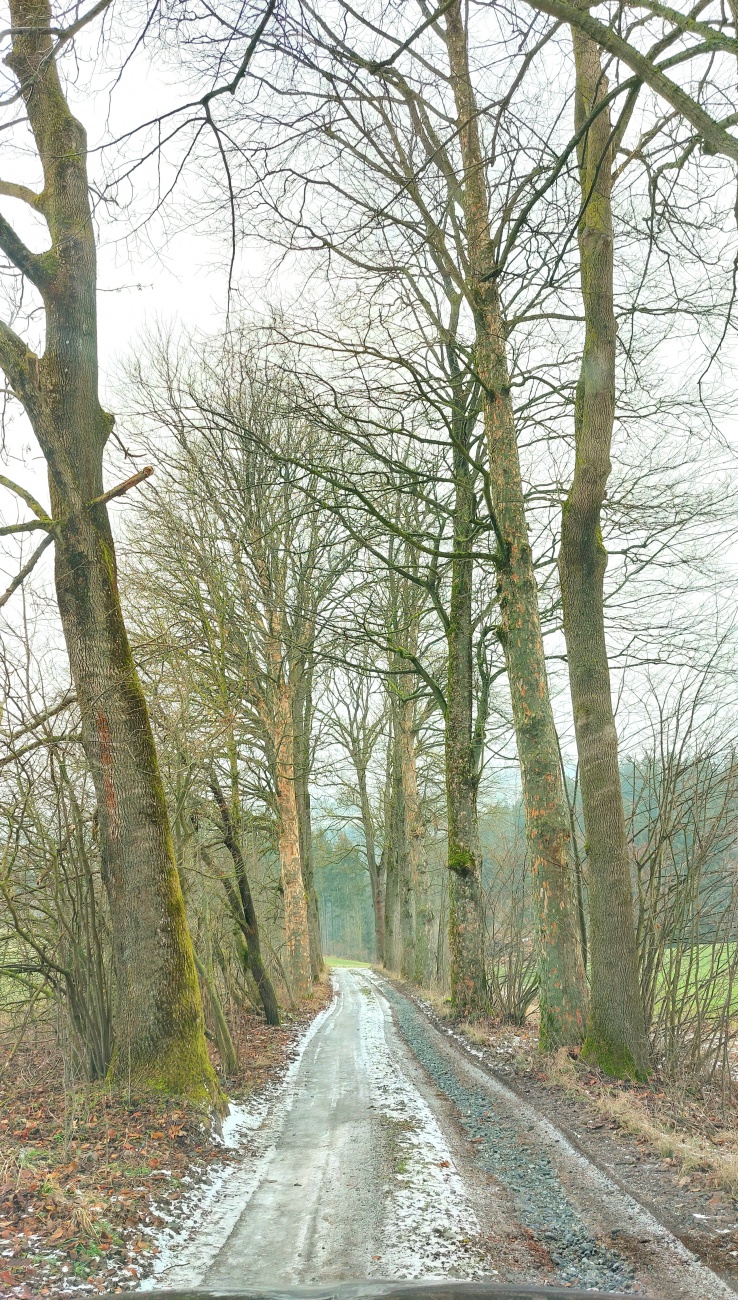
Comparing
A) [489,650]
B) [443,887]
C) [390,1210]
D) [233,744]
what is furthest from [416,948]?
[390,1210]

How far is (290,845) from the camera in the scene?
677 inches

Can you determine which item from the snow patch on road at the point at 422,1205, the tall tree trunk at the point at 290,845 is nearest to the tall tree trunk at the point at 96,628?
the snow patch on road at the point at 422,1205

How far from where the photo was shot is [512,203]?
7266 millimetres

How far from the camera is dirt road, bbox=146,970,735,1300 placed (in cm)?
369

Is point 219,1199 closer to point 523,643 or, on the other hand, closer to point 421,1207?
point 421,1207

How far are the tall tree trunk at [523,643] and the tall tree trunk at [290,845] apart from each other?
771cm

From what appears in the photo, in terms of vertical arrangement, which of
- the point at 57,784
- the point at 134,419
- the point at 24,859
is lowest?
the point at 24,859

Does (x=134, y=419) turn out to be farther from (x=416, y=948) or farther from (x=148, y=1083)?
(x=416, y=948)

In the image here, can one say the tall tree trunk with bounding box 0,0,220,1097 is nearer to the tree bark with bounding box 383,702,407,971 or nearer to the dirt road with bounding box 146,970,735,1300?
the dirt road with bounding box 146,970,735,1300

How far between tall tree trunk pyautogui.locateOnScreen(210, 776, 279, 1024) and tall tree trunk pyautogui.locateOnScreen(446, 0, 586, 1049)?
368cm

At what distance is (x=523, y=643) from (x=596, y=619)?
177cm

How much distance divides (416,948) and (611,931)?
50.6 feet

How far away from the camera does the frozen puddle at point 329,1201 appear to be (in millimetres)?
3773

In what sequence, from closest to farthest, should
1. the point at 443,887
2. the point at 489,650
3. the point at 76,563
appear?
the point at 76,563 → the point at 489,650 → the point at 443,887
